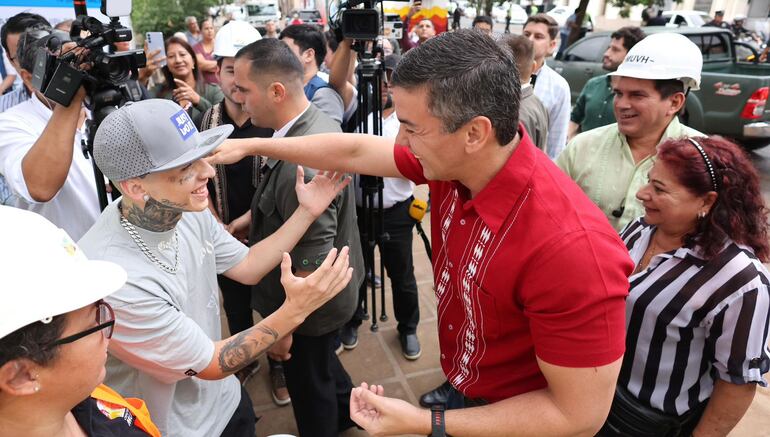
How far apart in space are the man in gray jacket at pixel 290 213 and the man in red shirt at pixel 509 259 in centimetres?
90

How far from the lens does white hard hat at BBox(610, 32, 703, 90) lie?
2227 millimetres

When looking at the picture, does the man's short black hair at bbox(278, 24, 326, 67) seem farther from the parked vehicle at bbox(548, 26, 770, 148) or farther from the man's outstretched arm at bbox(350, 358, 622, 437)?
the parked vehicle at bbox(548, 26, 770, 148)

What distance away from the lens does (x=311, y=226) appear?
225 centimetres

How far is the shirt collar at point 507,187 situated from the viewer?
1321 millimetres

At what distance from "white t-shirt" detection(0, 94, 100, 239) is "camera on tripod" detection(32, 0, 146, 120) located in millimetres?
350

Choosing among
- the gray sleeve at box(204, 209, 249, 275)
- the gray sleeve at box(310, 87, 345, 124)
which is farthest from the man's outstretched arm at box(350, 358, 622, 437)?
the gray sleeve at box(310, 87, 345, 124)

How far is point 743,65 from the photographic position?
25.1ft

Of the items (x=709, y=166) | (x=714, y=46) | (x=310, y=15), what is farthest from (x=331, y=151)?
(x=310, y=15)

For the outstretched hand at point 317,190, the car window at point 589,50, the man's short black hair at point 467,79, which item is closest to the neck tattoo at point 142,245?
the outstretched hand at point 317,190

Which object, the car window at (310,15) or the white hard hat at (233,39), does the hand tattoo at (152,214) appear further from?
the car window at (310,15)

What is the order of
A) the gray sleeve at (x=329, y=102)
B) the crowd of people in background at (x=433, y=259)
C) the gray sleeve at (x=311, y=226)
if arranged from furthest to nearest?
the gray sleeve at (x=329, y=102), the gray sleeve at (x=311, y=226), the crowd of people in background at (x=433, y=259)

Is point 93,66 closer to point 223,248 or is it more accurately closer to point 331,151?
point 223,248

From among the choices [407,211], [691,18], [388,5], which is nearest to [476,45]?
[407,211]

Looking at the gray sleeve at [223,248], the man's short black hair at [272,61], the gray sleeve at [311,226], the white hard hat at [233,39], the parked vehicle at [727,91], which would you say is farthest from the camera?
the parked vehicle at [727,91]
